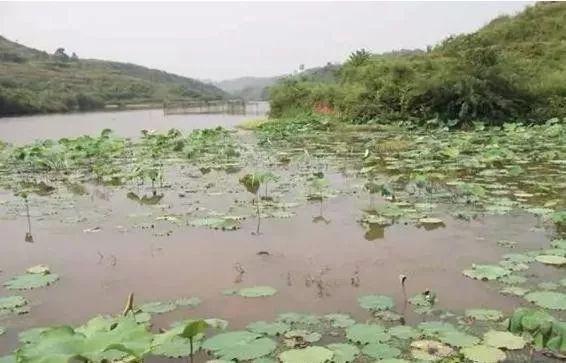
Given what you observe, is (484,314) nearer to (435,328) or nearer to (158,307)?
(435,328)

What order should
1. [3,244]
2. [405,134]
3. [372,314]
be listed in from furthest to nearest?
1. [405,134]
2. [3,244]
3. [372,314]

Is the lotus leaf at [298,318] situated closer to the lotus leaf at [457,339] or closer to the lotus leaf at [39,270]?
the lotus leaf at [457,339]

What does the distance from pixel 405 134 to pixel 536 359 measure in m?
12.9

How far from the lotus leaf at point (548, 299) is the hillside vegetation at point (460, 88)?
525 inches

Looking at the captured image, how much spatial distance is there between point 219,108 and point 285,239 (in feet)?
191

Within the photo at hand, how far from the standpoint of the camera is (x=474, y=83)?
1652 centimetres

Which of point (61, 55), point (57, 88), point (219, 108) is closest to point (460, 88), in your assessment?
point (219, 108)

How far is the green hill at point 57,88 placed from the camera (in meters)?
51.2

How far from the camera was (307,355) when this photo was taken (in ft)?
9.79

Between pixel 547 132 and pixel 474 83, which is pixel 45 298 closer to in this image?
pixel 547 132

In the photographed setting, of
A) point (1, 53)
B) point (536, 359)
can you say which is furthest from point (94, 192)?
point (1, 53)

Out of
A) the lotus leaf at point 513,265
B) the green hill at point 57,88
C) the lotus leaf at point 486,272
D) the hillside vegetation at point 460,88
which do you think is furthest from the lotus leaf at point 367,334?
the green hill at point 57,88

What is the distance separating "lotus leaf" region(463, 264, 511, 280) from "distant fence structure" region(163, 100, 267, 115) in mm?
42664

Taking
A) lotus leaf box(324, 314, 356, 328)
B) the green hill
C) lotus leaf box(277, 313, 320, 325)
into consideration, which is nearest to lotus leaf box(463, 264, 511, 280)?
lotus leaf box(324, 314, 356, 328)
